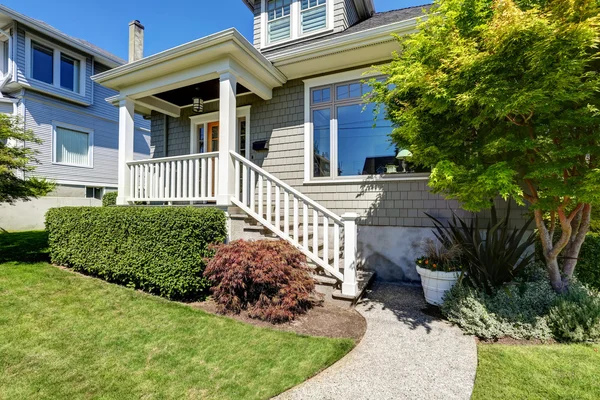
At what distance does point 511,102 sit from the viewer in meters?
2.60

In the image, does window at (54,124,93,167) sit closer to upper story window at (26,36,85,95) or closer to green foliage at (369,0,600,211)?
upper story window at (26,36,85,95)

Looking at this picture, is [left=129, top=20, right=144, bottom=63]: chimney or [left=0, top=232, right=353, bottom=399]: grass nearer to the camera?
[left=0, top=232, right=353, bottom=399]: grass

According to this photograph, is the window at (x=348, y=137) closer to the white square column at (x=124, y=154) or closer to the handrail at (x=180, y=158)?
the handrail at (x=180, y=158)

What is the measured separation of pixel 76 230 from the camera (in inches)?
194

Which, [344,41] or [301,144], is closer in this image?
[344,41]

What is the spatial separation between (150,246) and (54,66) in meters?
11.7

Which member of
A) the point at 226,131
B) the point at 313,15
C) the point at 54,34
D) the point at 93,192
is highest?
the point at 54,34

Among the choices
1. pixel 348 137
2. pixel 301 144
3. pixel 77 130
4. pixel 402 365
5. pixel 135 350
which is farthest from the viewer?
pixel 77 130

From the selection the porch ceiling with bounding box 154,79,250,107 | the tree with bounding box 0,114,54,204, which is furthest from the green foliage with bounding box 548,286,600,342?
the tree with bounding box 0,114,54,204

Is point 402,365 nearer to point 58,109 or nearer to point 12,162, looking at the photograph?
point 12,162

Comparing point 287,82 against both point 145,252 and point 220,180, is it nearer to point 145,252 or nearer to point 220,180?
point 220,180

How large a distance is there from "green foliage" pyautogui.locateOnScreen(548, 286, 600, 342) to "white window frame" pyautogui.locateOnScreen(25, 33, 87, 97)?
1531 cm

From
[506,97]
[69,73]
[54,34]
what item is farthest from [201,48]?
[69,73]

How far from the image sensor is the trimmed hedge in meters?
3.88
